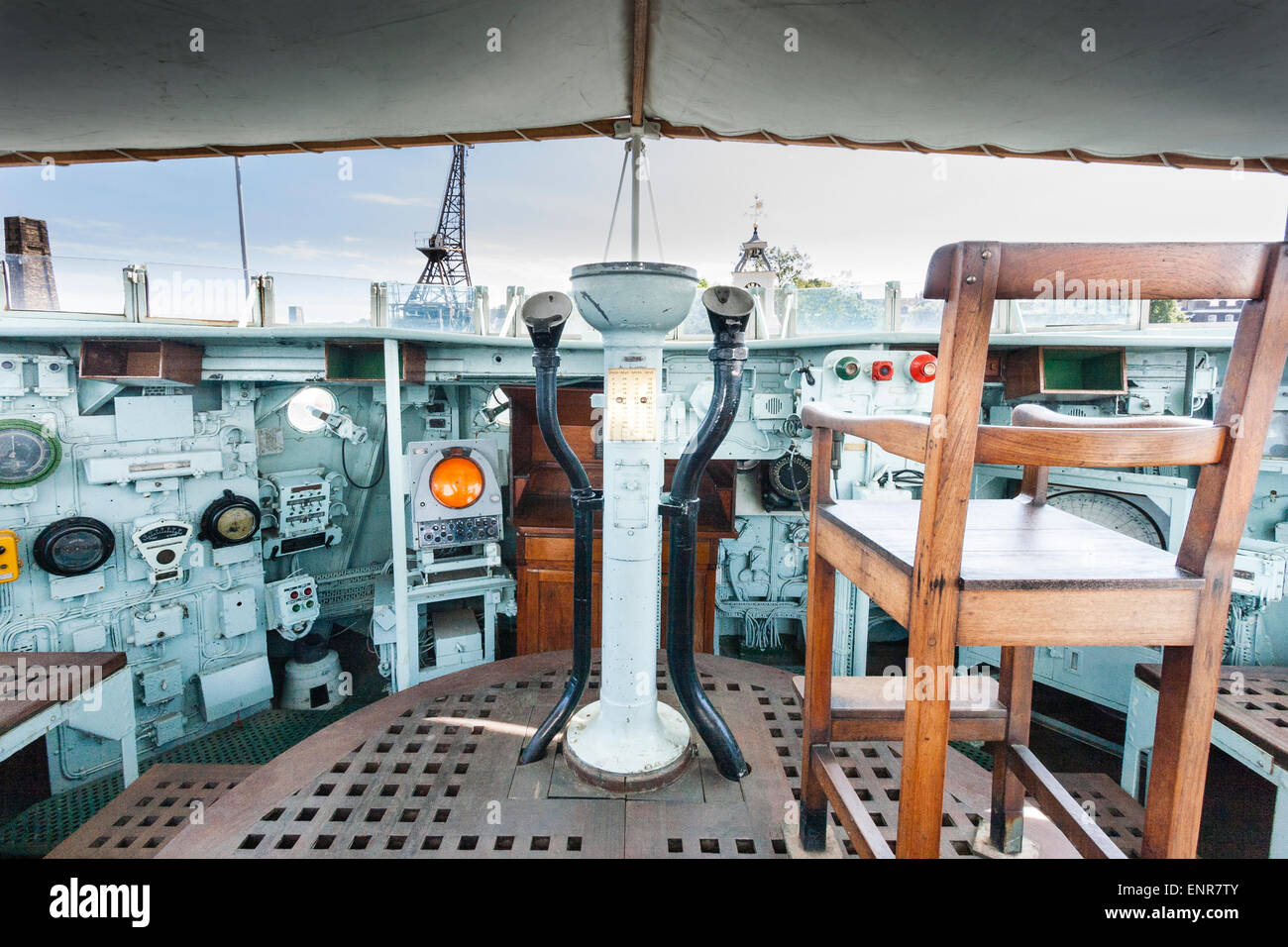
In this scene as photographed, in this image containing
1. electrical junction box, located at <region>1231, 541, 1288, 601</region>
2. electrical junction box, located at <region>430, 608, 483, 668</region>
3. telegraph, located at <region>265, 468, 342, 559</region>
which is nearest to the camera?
electrical junction box, located at <region>1231, 541, 1288, 601</region>

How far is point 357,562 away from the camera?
638 cm

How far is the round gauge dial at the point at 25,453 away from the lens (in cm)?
401

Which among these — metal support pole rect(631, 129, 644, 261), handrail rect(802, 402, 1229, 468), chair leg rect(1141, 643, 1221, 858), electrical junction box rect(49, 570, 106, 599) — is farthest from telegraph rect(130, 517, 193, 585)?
chair leg rect(1141, 643, 1221, 858)

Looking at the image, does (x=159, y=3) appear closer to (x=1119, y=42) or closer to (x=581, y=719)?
(x=581, y=719)

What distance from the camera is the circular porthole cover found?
527cm

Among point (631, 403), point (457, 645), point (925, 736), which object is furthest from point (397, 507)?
point (925, 736)

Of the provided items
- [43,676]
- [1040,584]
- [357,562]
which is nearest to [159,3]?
[1040,584]

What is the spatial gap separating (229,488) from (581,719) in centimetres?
397

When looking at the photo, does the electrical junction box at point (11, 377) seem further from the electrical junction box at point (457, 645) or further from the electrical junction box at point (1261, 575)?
the electrical junction box at point (1261, 575)

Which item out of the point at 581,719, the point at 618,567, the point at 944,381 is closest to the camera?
the point at 944,381

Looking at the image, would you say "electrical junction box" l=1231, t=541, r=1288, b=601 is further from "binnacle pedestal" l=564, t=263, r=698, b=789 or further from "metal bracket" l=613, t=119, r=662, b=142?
"metal bracket" l=613, t=119, r=662, b=142

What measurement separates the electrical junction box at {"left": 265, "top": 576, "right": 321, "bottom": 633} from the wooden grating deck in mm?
2462

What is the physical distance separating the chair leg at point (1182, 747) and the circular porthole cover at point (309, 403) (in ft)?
18.2

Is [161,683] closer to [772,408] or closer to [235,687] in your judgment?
[235,687]
